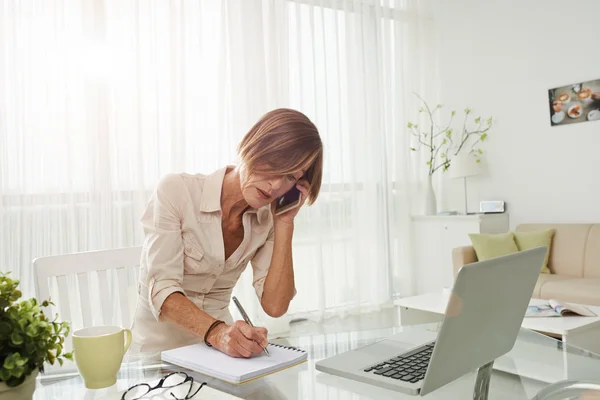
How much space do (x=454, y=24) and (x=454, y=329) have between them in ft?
15.7

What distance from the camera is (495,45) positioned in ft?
15.4

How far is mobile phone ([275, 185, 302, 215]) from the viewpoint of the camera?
1.61m

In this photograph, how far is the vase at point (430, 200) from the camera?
4.83 meters

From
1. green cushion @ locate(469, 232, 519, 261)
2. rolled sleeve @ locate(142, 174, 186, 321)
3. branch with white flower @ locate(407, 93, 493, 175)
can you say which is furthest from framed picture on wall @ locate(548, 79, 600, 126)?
rolled sleeve @ locate(142, 174, 186, 321)

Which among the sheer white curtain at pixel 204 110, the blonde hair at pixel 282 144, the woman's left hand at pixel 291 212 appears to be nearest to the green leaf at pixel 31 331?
the blonde hair at pixel 282 144

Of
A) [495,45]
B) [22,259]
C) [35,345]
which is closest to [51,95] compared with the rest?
[22,259]

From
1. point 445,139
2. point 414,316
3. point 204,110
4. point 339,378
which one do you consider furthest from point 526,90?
Answer: point 339,378

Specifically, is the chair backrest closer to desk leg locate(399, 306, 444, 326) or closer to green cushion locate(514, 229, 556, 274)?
desk leg locate(399, 306, 444, 326)

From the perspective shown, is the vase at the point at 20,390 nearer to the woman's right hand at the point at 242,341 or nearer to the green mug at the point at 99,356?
the green mug at the point at 99,356

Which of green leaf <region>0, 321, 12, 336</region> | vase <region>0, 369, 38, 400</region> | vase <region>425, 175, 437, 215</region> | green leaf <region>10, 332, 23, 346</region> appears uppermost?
vase <region>425, 175, 437, 215</region>

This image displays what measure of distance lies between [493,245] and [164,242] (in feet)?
9.88

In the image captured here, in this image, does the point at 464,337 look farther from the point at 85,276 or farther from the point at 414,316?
the point at 414,316

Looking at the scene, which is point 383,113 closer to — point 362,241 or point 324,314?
point 362,241

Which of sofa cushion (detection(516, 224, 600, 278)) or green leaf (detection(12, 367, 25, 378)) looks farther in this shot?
sofa cushion (detection(516, 224, 600, 278))
